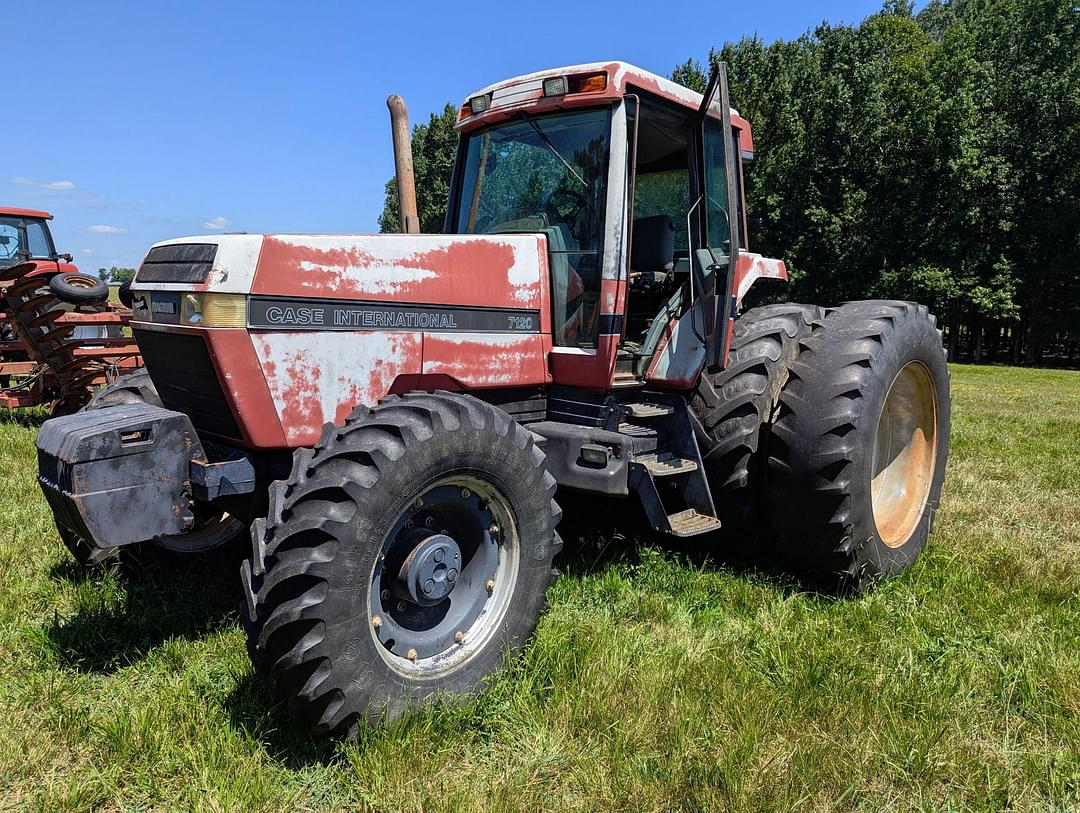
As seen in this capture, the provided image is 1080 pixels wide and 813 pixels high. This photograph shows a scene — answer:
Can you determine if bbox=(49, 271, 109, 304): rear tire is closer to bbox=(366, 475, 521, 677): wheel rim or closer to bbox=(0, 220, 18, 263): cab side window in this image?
bbox=(0, 220, 18, 263): cab side window

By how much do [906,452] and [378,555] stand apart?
3.56 metres

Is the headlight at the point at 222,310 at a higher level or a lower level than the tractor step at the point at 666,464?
higher

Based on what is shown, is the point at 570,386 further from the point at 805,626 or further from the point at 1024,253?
the point at 1024,253

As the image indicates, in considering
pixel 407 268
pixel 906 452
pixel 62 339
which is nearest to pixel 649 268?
pixel 407 268

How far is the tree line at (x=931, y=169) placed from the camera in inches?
997

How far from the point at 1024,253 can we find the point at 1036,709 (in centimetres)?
2848

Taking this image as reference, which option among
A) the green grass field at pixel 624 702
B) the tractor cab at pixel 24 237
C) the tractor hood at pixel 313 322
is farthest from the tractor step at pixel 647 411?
the tractor cab at pixel 24 237

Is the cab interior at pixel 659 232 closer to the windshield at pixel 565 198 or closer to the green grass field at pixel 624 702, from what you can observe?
the windshield at pixel 565 198

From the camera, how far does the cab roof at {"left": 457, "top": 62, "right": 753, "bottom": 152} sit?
12.0 feet

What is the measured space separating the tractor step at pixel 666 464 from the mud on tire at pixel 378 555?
2.74ft

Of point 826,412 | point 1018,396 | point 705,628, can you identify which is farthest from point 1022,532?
point 1018,396

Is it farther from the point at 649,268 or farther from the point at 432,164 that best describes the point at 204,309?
the point at 432,164

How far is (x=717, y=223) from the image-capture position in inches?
170

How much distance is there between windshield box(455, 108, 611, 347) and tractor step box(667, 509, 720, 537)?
0.97 m
